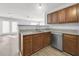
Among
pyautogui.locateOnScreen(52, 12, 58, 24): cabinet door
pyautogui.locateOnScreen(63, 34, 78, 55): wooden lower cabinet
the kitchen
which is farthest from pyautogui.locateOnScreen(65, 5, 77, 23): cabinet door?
pyautogui.locateOnScreen(52, 12, 58, 24): cabinet door

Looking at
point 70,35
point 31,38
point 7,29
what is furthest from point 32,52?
point 7,29

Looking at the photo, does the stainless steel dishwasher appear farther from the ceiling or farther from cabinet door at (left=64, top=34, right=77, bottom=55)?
the ceiling

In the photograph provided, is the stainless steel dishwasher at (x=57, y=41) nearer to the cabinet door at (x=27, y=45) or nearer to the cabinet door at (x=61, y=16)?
the cabinet door at (x=61, y=16)

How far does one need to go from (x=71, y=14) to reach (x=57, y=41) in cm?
130

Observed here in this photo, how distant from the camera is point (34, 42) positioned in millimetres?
3018

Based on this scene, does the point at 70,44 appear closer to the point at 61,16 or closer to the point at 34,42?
the point at 34,42

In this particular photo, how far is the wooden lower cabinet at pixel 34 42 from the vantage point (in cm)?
262

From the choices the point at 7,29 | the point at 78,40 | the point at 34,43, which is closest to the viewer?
the point at 78,40

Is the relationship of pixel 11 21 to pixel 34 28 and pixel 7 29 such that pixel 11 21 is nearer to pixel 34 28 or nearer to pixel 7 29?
pixel 7 29

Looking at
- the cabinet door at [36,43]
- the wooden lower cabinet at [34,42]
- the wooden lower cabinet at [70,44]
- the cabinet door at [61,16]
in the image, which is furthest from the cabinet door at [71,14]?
the cabinet door at [36,43]

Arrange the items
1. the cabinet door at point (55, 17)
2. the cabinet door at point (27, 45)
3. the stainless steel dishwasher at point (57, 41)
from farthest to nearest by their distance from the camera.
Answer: the cabinet door at point (55, 17) → the stainless steel dishwasher at point (57, 41) → the cabinet door at point (27, 45)

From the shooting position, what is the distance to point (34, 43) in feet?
9.91

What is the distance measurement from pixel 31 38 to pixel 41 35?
0.77 m

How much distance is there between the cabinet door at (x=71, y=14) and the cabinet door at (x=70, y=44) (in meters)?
0.65
